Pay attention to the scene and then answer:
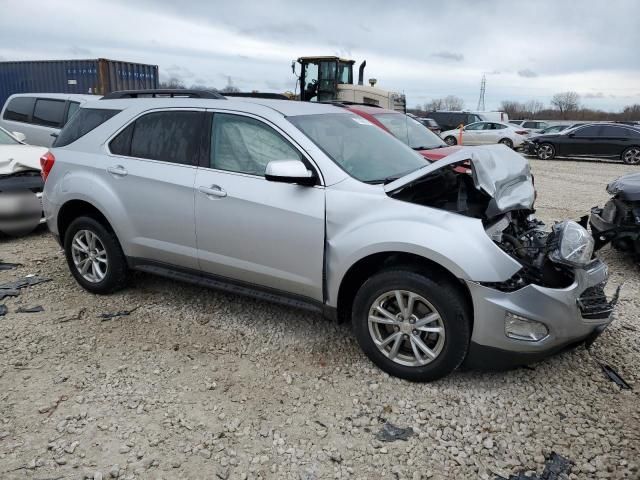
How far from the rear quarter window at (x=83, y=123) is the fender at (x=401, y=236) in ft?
7.77

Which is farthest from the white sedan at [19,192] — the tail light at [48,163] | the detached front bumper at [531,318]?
the detached front bumper at [531,318]

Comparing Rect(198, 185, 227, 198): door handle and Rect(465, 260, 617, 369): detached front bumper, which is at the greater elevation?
Result: Rect(198, 185, 227, 198): door handle

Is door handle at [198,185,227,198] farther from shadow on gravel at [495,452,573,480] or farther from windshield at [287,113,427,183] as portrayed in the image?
shadow on gravel at [495,452,573,480]

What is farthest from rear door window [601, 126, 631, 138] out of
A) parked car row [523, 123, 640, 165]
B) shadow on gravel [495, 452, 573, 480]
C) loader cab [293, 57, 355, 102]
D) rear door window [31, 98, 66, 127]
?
shadow on gravel [495, 452, 573, 480]

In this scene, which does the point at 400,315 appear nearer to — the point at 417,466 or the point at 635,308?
the point at 417,466

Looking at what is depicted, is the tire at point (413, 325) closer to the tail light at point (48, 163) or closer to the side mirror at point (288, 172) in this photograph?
the side mirror at point (288, 172)

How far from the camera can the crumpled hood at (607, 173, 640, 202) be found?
4992 millimetres

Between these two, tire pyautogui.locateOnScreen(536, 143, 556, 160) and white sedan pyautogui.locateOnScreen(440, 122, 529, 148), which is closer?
tire pyautogui.locateOnScreen(536, 143, 556, 160)

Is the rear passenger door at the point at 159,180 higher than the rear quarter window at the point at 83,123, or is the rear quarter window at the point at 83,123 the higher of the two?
the rear quarter window at the point at 83,123

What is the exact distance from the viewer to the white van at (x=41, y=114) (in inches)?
359

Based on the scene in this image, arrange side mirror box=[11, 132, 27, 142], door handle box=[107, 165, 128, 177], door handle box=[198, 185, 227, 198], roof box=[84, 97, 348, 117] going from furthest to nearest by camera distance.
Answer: side mirror box=[11, 132, 27, 142]
door handle box=[107, 165, 128, 177]
roof box=[84, 97, 348, 117]
door handle box=[198, 185, 227, 198]

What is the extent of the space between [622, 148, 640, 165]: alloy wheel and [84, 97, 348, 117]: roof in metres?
16.9

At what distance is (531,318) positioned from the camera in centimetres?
282

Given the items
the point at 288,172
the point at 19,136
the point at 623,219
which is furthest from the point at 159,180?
the point at 19,136
